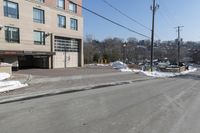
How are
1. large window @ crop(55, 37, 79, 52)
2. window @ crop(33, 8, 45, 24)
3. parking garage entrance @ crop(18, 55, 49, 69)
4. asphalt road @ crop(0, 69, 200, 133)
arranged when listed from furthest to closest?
large window @ crop(55, 37, 79, 52), parking garage entrance @ crop(18, 55, 49, 69), window @ crop(33, 8, 45, 24), asphalt road @ crop(0, 69, 200, 133)

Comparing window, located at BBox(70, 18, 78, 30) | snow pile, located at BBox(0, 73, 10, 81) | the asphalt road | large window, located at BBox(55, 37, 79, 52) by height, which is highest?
window, located at BBox(70, 18, 78, 30)

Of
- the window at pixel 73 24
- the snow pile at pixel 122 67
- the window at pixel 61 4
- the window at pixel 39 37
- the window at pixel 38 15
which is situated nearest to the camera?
the window at pixel 38 15

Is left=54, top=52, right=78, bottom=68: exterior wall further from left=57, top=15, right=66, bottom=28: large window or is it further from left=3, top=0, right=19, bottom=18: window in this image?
left=3, top=0, right=19, bottom=18: window

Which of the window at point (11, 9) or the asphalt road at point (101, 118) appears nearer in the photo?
the asphalt road at point (101, 118)

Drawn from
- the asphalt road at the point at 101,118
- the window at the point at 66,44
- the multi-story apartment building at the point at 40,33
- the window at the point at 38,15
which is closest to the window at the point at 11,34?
the multi-story apartment building at the point at 40,33

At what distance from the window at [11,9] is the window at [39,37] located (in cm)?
408

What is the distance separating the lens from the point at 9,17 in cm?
3450

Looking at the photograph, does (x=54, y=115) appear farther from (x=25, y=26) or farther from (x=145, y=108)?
(x=25, y=26)

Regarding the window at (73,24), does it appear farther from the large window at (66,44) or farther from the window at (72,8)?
the large window at (66,44)

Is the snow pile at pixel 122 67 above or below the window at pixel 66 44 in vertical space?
below

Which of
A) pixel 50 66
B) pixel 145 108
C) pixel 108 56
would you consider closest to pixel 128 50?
pixel 108 56

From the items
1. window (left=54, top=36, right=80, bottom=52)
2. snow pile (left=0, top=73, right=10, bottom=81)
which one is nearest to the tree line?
window (left=54, top=36, right=80, bottom=52)

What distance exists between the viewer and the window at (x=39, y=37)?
128 ft

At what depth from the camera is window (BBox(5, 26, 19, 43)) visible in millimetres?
34125
